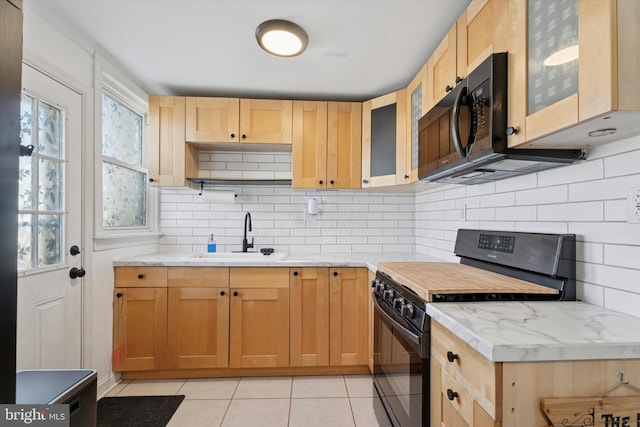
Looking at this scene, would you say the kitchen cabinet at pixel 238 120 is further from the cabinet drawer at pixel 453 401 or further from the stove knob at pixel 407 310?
the cabinet drawer at pixel 453 401

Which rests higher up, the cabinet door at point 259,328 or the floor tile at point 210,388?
the cabinet door at point 259,328

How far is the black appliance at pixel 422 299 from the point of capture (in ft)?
3.79

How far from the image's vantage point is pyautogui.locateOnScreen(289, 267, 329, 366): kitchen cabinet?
2.27 metres

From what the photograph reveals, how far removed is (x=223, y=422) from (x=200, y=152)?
2173mm

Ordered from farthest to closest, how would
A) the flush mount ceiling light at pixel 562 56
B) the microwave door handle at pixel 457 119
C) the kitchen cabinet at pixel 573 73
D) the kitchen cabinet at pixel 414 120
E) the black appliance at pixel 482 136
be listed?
the kitchen cabinet at pixel 414 120 → the microwave door handle at pixel 457 119 → the black appliance at pixel 482 136 → the flush mount ceiling light at pixel 562 56 → the kitchen cabinet at pixel 573 73

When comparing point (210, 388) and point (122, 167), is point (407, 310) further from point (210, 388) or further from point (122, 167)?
point (122, 167)

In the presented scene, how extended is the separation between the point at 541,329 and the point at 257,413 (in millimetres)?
1732

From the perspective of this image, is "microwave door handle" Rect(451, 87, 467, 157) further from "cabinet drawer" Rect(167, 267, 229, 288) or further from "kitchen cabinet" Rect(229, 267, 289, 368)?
"cabinet drawer" Rect(167, 267, 229, 288)

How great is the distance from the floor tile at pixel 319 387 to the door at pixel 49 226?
1.45 metres

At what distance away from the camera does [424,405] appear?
3.73ft

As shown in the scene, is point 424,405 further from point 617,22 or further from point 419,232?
point 419,232

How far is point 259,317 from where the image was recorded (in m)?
2.26


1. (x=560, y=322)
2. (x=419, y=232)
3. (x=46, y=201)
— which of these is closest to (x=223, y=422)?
(x=46, y=201)

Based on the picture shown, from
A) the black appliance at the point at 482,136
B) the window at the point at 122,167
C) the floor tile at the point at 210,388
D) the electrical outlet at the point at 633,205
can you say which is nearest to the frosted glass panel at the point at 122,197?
the window at the point at 122,167
